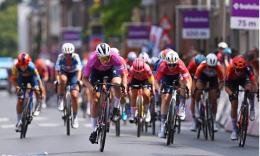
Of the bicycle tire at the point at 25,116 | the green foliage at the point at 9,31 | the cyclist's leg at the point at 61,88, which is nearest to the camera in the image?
the bicycle tire at the point at 25,116

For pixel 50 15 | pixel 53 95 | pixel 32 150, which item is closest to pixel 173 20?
pixel 53 95

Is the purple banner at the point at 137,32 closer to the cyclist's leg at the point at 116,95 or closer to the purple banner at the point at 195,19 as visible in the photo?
the purple banner at the point at 195,19

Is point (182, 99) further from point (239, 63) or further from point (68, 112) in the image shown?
point (68, 112)

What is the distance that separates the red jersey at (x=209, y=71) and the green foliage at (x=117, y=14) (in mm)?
38099

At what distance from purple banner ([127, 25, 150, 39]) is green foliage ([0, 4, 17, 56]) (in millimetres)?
125134

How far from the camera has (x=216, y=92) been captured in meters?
20.8

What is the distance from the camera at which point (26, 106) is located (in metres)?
20.8

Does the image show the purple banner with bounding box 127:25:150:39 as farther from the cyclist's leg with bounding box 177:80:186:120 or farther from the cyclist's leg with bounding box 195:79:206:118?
the cyclist's leg with bounding box 177:80:186:120

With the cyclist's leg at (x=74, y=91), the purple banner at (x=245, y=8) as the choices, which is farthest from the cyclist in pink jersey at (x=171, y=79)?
the purple banner at (x=245, y=8)

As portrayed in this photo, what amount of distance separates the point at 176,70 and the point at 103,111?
248cm

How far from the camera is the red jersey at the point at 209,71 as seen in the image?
20.5 metres

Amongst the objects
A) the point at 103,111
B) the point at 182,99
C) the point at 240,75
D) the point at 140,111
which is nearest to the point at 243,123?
the point at 240,75

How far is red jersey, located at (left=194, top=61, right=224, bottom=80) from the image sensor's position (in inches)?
807

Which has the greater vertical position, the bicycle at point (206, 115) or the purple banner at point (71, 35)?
the purple banner at point (71, 35)
